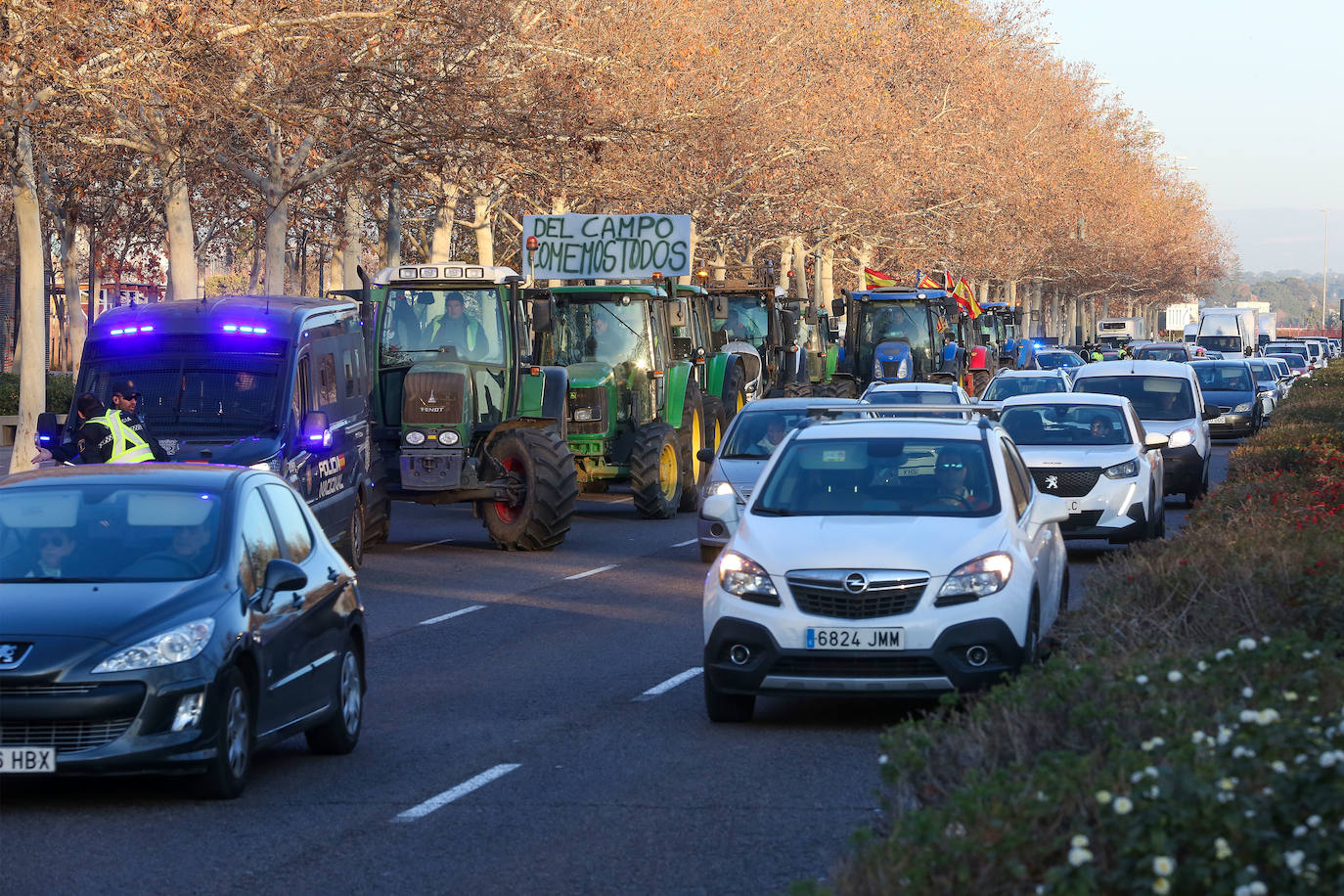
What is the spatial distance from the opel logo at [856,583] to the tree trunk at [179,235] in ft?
65.0

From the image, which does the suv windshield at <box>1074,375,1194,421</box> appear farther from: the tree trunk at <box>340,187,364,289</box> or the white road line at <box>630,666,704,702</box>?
the tree trunk at <box>340,187,364,289</box>

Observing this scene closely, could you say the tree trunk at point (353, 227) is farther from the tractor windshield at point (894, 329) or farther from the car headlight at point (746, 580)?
the car headlight at point (746, 580)

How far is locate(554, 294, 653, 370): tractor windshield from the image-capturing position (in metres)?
24.6

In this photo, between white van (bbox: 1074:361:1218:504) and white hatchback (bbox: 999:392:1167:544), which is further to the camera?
white van (bbox: 1074:361:1218:504)

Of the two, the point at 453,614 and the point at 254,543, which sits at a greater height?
the point at 254,543

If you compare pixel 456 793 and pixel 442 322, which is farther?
pixel 442 322

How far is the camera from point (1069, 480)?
19219 mm

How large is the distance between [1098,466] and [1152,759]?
46.8ft

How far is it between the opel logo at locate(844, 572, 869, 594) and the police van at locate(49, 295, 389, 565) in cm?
770

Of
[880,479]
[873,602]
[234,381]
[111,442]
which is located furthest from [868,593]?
[234,381]

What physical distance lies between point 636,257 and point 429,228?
82.3 ft

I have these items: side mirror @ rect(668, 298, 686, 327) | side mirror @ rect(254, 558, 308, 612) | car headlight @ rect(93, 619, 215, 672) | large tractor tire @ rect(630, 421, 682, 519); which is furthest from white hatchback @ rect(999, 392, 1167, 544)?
car headlight @ rect(93, 619, 215, 672)

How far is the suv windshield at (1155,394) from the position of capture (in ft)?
81.0

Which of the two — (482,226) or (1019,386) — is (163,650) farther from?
(482,226)
